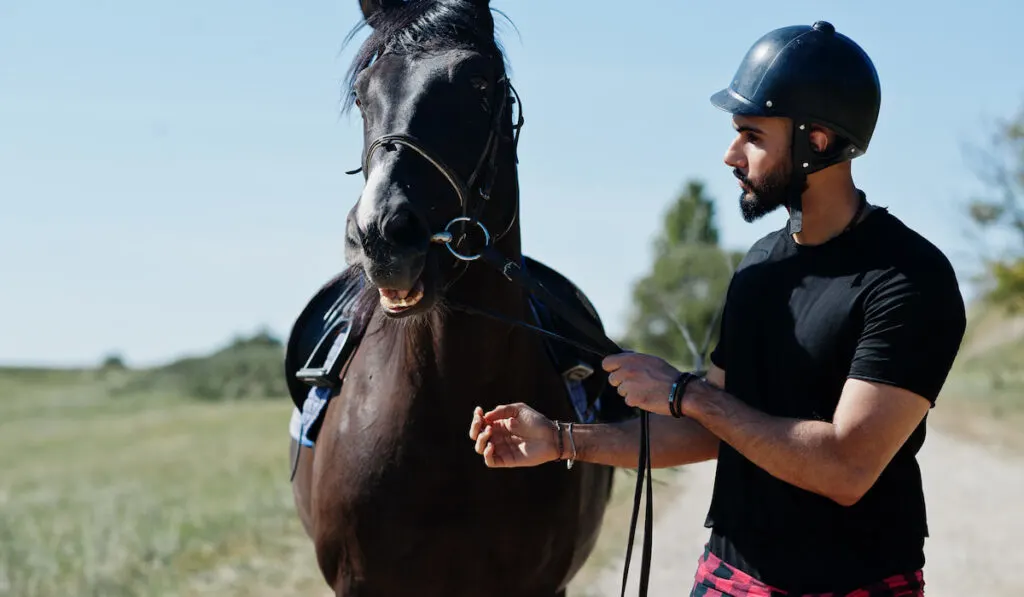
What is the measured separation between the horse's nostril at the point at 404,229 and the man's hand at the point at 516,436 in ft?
1.69

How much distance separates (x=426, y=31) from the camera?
11.8 ft

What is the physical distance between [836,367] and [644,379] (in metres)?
0.44

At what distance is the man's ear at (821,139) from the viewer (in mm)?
2707

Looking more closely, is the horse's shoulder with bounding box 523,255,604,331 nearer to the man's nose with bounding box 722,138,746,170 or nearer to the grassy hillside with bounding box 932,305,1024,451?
the man's nose with bounding box 722,138,746,170

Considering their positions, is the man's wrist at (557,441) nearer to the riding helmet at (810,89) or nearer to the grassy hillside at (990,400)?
the riding helmet at (810,89)

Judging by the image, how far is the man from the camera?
2441mm

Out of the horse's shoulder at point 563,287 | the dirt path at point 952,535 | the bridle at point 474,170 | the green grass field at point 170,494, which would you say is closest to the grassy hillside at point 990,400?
the green grass field at point 170,494

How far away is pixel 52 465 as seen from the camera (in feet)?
81.4

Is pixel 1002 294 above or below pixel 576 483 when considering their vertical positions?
above

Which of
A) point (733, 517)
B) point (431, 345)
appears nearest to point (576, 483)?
point (431, 345)

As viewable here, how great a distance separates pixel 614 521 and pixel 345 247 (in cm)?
764

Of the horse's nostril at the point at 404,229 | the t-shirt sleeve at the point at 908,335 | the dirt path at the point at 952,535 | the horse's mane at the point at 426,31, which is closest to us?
the t-shirt sleeve at the point at 908,335

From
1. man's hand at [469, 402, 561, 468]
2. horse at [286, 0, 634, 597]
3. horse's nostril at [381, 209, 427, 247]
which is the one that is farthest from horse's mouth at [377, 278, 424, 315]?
man's hand at [469, 402, 561, 468]

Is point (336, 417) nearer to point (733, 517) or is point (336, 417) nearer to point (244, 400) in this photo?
point (733, 517)
